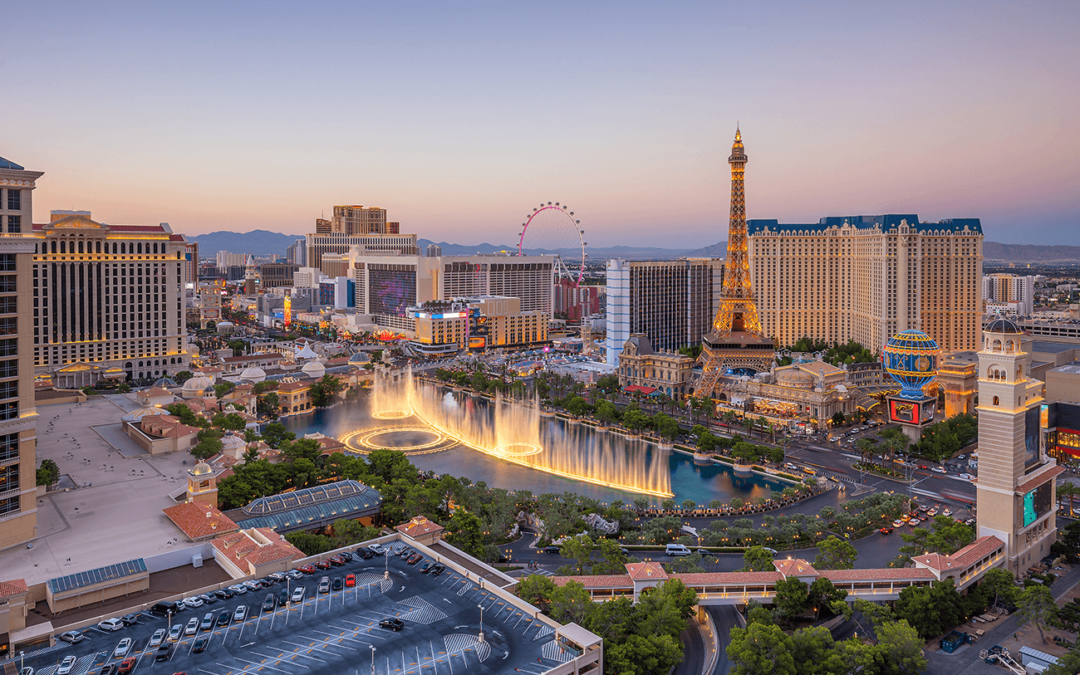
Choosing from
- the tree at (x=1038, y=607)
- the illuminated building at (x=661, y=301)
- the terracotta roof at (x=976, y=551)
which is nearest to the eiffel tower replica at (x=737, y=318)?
the illuminated building at (x=661, y=301)

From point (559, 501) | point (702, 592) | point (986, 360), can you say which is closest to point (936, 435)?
point (986, 360)

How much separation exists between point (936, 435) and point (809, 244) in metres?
47.6

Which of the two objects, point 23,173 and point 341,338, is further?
point 341,338

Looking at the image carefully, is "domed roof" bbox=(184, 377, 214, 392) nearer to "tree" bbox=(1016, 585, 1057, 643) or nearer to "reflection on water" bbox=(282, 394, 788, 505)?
"reflection on water" bbox=(282, 394, 788, 505)

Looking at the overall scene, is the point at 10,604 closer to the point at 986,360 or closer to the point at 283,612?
the point at 283,612

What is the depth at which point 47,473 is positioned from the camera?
115ft

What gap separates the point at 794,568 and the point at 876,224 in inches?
2732

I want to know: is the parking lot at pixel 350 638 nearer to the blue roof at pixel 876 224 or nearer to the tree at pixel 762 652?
the tree at pixel 762 652

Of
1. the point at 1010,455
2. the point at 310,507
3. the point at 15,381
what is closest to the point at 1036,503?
the point at 1010,455

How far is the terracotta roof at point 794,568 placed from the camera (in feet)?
85.8

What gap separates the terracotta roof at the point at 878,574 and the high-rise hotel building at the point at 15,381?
3036 centimetres

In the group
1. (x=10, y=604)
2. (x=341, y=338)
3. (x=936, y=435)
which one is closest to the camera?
(x=10, y=604)

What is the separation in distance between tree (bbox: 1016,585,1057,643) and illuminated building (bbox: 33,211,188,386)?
74441 millimetres

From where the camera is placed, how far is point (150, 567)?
86.3 feet
